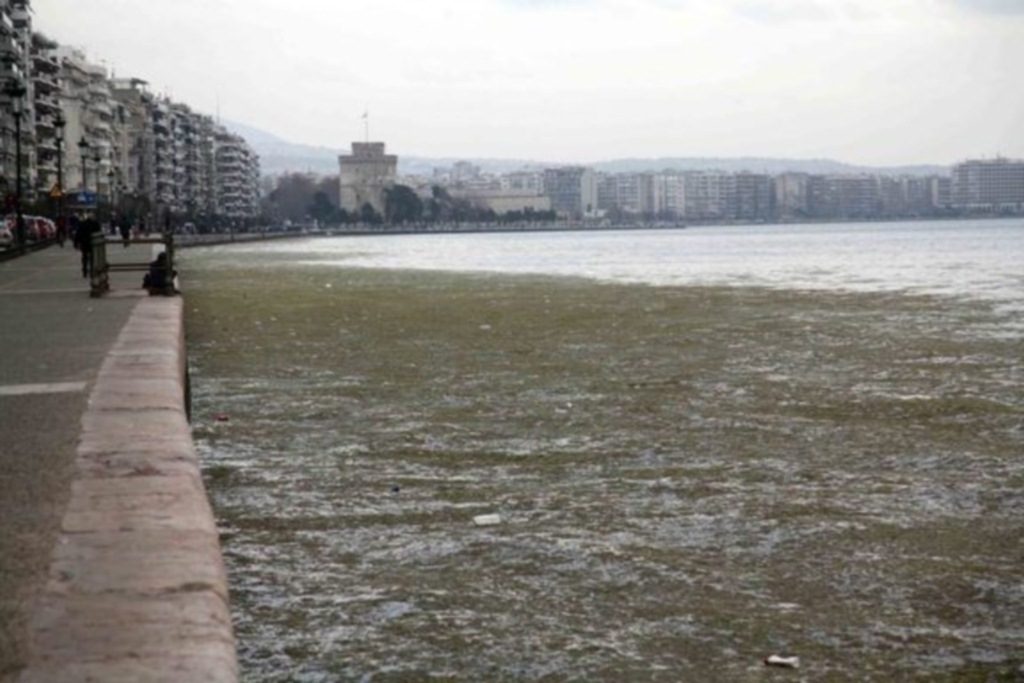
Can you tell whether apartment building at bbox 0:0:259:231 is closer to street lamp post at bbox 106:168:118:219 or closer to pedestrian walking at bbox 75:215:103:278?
street lamp post at bbox 106:168:118:219

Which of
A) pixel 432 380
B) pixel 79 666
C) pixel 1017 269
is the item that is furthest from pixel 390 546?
pixel 1017 269

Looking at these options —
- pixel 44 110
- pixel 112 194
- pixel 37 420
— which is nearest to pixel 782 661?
pixel 37 420

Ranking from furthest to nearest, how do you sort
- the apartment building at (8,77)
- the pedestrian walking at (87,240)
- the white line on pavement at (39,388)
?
the apartment building at (8,77)
the pedestrian walking at (87,240)
the white line on pavement at (39,388)

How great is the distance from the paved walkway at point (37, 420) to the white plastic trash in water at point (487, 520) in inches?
86.6

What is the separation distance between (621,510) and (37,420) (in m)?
3.56

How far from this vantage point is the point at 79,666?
4.12 meters

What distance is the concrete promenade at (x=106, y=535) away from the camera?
A: 4266mm

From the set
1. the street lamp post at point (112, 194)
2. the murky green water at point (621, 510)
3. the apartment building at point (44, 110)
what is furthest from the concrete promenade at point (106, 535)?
the apartment building at point (44, 110)

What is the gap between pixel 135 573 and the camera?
518 cm

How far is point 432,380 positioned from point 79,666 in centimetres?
1236

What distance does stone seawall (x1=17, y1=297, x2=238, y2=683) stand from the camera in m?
4.17

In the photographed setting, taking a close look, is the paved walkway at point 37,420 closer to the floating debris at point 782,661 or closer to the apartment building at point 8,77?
the floating debris at point 782,661

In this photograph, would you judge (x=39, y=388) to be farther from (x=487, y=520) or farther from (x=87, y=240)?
(x=87, y=240)

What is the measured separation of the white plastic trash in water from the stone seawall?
5.41ft
